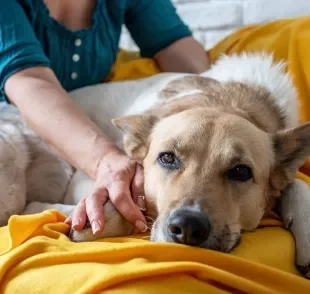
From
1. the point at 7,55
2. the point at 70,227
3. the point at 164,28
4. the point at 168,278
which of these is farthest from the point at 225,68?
the point at 168,278

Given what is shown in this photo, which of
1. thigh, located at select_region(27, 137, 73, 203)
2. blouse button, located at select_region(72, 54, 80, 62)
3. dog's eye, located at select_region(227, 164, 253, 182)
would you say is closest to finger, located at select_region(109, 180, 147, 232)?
dog's eye, located at select_region(227, 164, 253, 182)

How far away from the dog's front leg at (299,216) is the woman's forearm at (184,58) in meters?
0.93

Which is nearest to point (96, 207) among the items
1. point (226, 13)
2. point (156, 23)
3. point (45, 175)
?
point (45, 175)

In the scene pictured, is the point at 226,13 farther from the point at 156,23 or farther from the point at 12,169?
the point at 12,169

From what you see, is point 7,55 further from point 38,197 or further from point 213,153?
point 213,153

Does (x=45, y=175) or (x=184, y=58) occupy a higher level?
(x=184, y=58)

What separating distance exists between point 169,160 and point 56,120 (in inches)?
18.0

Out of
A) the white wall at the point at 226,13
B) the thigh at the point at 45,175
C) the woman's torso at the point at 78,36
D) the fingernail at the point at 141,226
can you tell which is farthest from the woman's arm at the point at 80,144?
the white wall at the point at 226,13

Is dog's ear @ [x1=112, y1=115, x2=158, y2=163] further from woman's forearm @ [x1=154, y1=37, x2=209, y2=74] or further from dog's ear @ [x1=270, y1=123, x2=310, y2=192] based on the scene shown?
woman's forearm @ [x1=154, y1=37, x2=209, y2=74]

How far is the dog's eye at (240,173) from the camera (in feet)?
4.17

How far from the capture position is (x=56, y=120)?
1.62 meters

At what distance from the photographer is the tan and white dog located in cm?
119

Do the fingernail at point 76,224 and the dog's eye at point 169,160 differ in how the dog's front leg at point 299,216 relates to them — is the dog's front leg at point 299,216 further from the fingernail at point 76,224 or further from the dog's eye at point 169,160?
the fingernail at point 76,224

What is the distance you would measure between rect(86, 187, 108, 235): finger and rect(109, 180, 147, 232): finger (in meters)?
0.02
